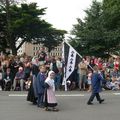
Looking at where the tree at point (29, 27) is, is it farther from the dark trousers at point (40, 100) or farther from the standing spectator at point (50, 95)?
the standing spectator at point (50, 95)

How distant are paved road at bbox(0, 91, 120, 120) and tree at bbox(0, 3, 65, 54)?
1068 inches

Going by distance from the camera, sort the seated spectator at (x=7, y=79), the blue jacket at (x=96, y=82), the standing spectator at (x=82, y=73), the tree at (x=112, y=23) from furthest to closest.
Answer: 1. the tree at (x=112, y=23)
2. the standing spectator at (x=82, y=73)
3. the seated spectator at (x=7, y=79)
4. the blue jacket at (x=96, y=82)

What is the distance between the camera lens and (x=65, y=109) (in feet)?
59.7

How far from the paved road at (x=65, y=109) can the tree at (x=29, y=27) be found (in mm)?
27135

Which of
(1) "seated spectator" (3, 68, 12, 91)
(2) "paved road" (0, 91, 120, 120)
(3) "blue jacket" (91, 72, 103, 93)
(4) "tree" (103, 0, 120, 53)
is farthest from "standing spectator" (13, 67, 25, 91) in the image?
(4) "tree" (103, 0, 120, 53)

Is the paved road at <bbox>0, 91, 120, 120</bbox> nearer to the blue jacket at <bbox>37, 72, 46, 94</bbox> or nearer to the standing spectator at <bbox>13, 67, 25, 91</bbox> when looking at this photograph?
the blue jacket at <bbox>37, 72, 46, 94</bbox>

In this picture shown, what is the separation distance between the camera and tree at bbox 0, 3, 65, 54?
49628 millimetres

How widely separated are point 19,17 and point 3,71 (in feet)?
83.8

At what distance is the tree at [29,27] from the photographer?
163ft

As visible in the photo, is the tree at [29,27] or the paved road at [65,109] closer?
the paved road at [65,109]

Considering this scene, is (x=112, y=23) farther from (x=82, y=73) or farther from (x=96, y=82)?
(x=96, y=82)

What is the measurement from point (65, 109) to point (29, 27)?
32783 millimetres

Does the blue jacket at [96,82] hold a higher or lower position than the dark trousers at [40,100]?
higher

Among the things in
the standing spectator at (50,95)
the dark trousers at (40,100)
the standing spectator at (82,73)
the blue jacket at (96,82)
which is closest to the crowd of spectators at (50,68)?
the standing spectator at (82,73)
